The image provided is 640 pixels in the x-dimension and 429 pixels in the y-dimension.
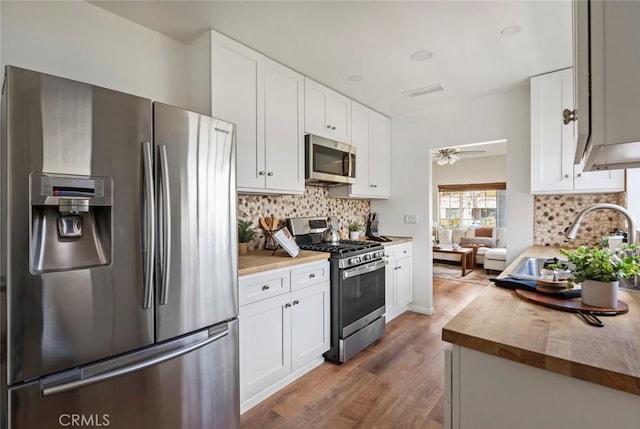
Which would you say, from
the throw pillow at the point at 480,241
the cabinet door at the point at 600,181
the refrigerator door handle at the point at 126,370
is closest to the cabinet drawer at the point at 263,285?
the refrigerator door handle at the point at 126,370

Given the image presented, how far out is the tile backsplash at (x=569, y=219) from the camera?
275 centimetres

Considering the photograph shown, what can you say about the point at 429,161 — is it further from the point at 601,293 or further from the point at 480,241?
the point at 480,241

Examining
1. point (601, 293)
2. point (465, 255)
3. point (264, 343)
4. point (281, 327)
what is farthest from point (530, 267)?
point (465, 255)

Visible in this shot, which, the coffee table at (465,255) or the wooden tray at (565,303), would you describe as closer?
the wooden tray at (565,303)

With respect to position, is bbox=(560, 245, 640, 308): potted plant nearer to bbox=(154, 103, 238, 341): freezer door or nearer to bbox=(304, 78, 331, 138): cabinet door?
bbox=(154, 103, 238, 341): freezer door

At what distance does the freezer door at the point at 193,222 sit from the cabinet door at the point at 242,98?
0.51 metres

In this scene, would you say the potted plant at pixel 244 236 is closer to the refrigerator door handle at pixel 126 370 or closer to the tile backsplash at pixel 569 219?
the refrigerator door handle at pixel 126 370

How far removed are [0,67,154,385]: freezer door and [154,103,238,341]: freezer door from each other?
0.08m

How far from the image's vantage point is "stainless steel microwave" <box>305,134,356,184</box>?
2676mm

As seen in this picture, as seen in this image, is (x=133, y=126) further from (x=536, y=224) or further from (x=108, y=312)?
(x=536, y=224)

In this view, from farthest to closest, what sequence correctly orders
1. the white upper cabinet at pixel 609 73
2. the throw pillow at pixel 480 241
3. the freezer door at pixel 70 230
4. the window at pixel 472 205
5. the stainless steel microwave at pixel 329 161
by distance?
the window at pixel 472 205
the throw pillow at pixel 480 241
the stainless steel microwave at pixel 329 161
the freezer door at pixel 70 230
the white upper cabinet at pixel 609 73

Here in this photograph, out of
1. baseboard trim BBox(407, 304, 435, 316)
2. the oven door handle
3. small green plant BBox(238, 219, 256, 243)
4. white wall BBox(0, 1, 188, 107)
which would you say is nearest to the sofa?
baseboard trim BBox(407, 304, 435, 316)

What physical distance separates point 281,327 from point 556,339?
5.20 feet

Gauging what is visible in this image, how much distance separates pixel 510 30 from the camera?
1.99 meters
